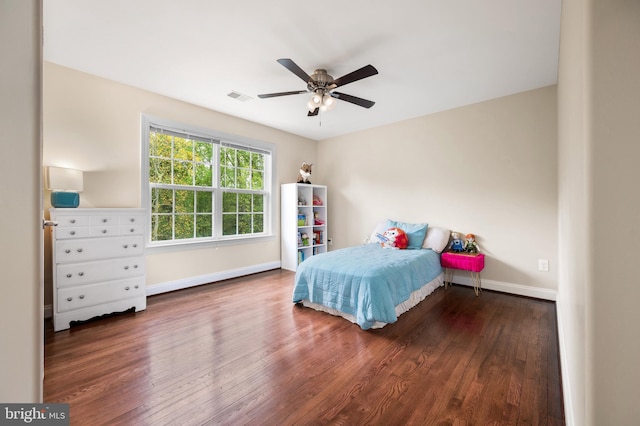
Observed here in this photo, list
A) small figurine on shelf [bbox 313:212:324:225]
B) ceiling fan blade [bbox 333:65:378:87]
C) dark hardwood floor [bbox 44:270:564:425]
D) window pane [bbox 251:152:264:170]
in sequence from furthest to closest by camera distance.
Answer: small figurine on shelf [bbox 313:212:324:225], window pane [bbox 251:152:264:170], ceiling fan blade [bbox 333:65:378:87], dark hardwood floor [bbox 44:270:564:425]

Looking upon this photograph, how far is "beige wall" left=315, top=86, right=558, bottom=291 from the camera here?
3291 mm

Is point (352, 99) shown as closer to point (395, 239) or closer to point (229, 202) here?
point (395, 239)

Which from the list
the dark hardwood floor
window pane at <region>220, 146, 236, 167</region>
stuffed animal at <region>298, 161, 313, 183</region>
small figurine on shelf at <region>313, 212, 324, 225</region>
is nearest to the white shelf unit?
small figurine on shelf at <region>313, 212, 324, 225</region>

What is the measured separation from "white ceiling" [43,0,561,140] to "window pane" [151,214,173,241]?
1.63m

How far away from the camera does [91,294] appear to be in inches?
104

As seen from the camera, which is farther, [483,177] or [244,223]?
[244,223]

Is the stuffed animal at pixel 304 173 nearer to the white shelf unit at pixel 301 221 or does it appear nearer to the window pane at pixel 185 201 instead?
the white shelf unit at pixel 301 221

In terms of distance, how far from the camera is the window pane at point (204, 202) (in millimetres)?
3973

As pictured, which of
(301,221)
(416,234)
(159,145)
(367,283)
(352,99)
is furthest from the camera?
(301,221)

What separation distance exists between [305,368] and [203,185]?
3067mm

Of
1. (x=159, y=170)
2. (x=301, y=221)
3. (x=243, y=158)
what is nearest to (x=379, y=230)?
(x=301, y=221)

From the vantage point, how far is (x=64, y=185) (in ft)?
8.50

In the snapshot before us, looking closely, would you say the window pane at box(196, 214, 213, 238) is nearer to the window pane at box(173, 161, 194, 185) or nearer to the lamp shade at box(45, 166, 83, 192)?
the window pane at box(173, 161, 194, 185)
